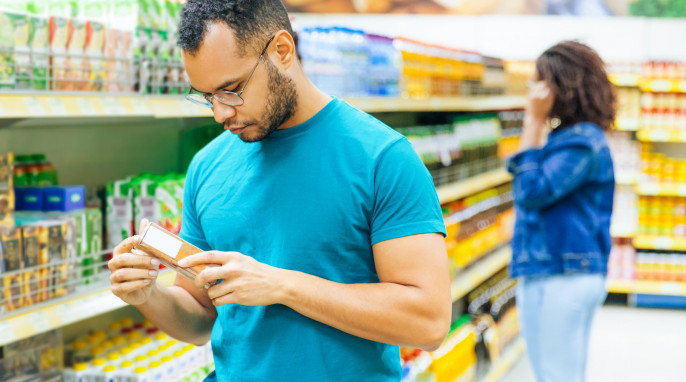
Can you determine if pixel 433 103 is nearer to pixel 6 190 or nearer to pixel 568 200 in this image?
pixel 568 200

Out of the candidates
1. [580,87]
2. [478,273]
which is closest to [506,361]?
[478,273]

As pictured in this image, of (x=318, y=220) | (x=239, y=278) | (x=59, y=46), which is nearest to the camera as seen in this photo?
(x=239, y=278)

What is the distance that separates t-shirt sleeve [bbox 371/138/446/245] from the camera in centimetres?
132

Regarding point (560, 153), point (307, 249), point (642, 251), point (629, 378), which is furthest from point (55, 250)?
point (642, 251)

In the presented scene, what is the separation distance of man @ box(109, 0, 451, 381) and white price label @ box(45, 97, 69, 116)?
0.41 meters

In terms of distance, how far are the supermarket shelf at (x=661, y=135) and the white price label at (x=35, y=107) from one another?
6143 mm

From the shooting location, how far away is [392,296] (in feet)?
4.30

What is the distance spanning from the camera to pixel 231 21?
130 centimetres

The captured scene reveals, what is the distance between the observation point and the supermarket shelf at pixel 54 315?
1.57 m

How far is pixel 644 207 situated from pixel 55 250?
617cm

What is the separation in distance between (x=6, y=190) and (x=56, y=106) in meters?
0.32

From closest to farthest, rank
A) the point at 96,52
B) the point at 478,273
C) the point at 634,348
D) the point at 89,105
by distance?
the point at 89,105
the point at 96,52
the point at 478,273
the point at 634,348

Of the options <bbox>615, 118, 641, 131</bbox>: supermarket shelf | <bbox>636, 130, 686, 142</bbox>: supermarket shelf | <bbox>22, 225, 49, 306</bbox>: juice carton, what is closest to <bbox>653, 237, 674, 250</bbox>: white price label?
<bbox>636, 130, 686, 142</bbox>: supermarket shelf

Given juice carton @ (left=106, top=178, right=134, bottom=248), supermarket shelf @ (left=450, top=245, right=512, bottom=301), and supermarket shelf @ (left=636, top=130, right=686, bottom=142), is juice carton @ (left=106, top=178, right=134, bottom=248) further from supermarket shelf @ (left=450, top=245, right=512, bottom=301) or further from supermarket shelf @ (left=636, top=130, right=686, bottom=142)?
supermarket shelf @ (left=636, top=130, right=686, bottom=142)
